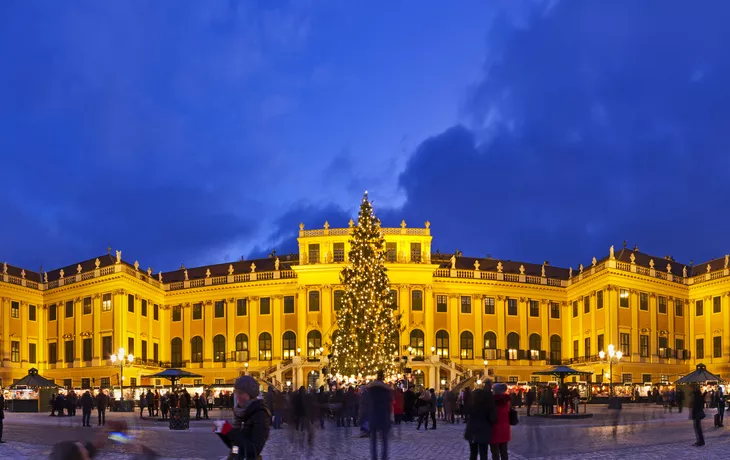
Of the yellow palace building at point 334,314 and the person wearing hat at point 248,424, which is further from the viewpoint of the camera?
the yellow palace building at point 334,314

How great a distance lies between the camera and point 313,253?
246ft

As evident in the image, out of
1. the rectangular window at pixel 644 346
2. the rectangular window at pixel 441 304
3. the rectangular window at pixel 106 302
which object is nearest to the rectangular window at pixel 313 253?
the rectangular window at pixel 441 304

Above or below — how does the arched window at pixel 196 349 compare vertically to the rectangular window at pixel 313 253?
below

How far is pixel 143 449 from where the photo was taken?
8672 mm

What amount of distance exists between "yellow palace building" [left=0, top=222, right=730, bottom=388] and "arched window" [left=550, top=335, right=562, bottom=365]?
10 centimetres

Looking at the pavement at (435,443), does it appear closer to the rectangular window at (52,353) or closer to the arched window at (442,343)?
the arched window at (442,343)

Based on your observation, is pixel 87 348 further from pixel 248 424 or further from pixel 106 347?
pixel 248 424

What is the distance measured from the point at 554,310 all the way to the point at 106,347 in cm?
3719

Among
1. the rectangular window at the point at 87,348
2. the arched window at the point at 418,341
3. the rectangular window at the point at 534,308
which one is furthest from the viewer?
the rectangular window at the point at 534,308

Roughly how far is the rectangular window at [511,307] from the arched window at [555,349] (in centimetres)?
418

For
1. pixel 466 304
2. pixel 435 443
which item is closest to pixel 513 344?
pixel 466 304

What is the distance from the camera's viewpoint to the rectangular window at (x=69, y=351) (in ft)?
243

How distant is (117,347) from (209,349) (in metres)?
9.89

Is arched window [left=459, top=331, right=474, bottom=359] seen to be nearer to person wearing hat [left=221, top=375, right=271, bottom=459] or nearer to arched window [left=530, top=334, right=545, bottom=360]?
arched window [left=530, top=334, right=545, bottom=360]
